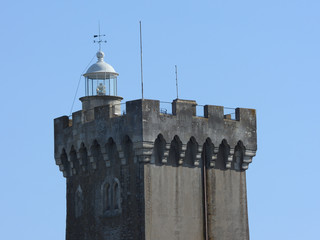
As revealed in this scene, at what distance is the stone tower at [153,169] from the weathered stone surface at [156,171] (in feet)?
0.16

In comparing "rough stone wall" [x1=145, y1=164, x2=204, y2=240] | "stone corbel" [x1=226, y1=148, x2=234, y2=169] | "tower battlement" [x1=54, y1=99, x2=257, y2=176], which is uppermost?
"tower battlement" [x1=54, y1=99, x2=257, y2=176]

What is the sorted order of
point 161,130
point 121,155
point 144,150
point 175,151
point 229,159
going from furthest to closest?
point 229,159 < point 175,151 < point 121,155 < point 161,130 < point 144,150

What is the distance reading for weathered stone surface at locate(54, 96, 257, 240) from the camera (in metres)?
64.8

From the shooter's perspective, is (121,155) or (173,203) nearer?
(173,203)

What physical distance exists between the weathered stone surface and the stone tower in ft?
0.16

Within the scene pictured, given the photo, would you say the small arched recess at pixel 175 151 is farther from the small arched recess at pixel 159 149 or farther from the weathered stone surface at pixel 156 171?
the small arched recess at pixel 159 149

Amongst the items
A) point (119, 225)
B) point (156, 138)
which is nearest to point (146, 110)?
point (156, 138)

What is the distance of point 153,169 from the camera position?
6506cm

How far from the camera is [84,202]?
225 feet

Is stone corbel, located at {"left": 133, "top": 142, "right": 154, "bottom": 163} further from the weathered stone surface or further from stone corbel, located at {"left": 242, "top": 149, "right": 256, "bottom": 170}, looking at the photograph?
stone corbel, located at {"left": 242, "top": 149, "right": 256, "bottom": 170}

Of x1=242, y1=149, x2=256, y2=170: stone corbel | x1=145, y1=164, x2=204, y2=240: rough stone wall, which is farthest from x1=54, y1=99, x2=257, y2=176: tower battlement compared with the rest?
x1=145, y1=164, x2=204, y2=240: rough stone wall

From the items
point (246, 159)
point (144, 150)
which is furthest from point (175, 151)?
point (246, 159)

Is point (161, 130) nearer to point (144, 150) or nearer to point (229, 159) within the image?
point (144, 150)

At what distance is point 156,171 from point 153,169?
19 centimetres
